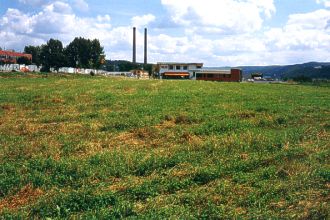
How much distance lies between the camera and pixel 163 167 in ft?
41.0

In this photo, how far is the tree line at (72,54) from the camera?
5600 inches

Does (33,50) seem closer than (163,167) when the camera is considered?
No

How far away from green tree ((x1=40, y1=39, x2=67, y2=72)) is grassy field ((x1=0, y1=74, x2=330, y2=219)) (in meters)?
123

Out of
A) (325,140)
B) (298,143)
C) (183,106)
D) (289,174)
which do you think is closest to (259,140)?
(298,143)

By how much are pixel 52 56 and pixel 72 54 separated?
417 inches

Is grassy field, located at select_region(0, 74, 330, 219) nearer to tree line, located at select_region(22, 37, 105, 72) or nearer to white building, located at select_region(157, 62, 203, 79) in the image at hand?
tree line, located at select_region(22, 37, 105, 72)

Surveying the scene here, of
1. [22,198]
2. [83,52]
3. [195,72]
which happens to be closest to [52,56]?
[83,52]

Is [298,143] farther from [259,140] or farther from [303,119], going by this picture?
[303,119]

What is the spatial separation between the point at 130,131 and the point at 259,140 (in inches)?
215

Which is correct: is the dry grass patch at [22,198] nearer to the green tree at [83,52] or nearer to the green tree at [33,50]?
the green tree at [83,52]

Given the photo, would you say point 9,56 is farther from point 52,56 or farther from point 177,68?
point 177,68

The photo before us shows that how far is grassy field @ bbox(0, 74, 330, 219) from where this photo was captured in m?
9.20

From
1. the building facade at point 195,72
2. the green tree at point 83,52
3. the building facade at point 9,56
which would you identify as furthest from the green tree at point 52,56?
the building facade at point 195,72

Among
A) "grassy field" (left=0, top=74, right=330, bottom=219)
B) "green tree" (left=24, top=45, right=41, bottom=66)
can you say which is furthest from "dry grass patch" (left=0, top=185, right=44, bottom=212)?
"green tree" (left=24, top=45, right=41, bottom=66)
